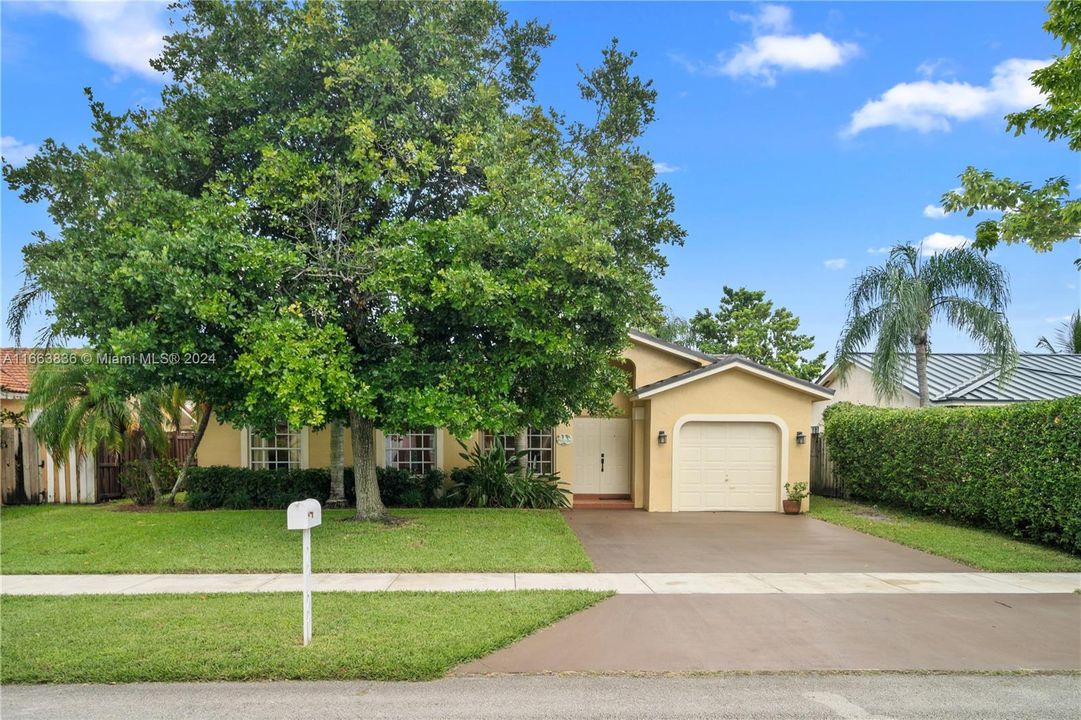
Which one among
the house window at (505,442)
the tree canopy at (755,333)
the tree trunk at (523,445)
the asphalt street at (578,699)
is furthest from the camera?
the tree canopy at (755,333)

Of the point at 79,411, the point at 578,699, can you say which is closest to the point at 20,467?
the point at 79,411

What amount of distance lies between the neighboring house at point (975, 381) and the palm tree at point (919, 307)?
57cm

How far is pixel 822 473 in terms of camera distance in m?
18.4

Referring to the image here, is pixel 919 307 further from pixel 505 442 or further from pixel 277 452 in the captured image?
pixel 277 452

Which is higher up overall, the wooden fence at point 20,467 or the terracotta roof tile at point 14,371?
the terracotta roof tile at point 14,371

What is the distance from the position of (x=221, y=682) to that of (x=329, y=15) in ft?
30.9

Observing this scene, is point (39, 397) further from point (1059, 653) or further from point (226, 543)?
point (1059, 653)

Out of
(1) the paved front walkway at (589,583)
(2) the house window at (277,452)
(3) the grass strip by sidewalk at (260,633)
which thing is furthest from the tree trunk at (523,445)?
(3) the grass strip by sidewalk at (260,633)

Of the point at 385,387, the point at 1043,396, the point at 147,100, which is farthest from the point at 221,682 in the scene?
the point at 1043,396

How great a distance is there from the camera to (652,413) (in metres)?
14.8

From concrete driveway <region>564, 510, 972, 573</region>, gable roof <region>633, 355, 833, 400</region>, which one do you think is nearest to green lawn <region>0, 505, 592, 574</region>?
concrete driveway <region>564, 510, 972, 573</region>

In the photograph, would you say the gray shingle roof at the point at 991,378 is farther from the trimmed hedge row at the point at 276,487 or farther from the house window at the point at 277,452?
the house window at the point at 277,452

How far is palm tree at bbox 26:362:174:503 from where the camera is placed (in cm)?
1338

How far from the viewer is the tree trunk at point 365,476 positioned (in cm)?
1162
